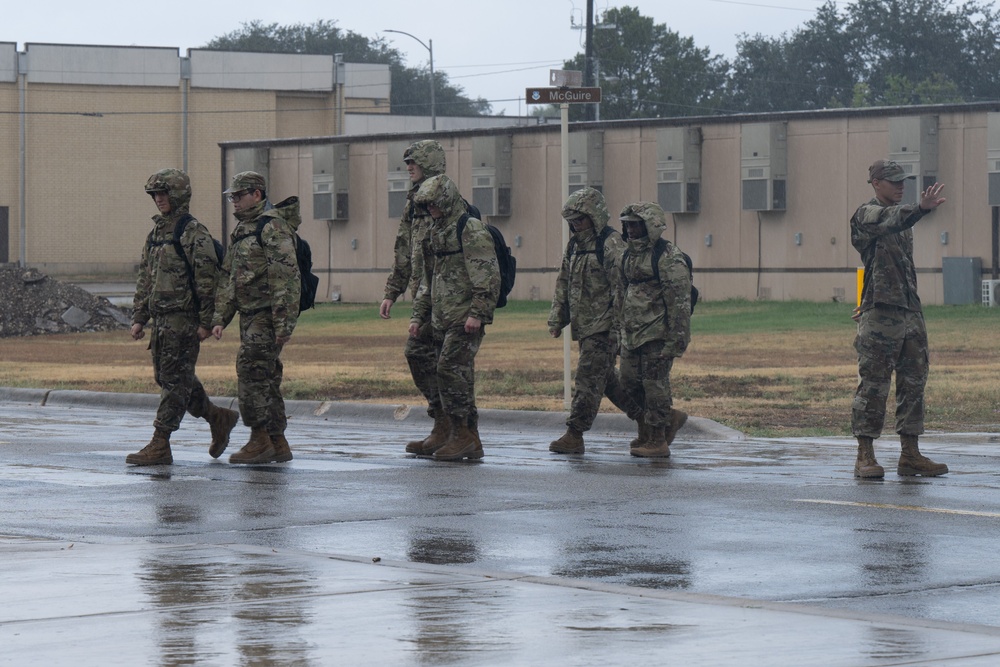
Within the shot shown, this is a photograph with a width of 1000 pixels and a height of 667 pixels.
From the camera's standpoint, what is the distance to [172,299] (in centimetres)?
1270

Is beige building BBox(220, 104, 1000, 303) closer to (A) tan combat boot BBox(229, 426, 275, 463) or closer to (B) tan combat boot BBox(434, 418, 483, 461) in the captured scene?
(B) tan combat boot BBox(434, 418, 483, 461)

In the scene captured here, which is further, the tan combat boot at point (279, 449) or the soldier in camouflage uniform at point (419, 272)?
the soldier in camouflage uniform at point (419, 272)

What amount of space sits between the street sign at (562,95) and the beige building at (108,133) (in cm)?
5222

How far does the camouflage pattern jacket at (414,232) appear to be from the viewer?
13.2 meters

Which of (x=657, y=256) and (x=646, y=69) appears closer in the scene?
(x=657, y=256)

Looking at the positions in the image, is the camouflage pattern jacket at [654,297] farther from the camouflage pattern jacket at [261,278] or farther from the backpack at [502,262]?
the camouflage pattern jacket at [261,278]

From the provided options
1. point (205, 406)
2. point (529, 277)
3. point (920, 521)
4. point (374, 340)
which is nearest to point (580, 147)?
point (529, 277)

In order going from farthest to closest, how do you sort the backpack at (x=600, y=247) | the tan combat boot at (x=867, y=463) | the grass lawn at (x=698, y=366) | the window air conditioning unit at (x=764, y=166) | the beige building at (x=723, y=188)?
1. the window air conditioning unit at (x=764, y=166)
2. the beige building at (x=723, y=188)
3. the grass lawn at (x=698, y=366)
4. the backpack at (x=600, y=247)
5. the tan combat boot at (x=867, y=463)

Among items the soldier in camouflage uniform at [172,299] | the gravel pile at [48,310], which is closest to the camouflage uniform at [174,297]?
the soldier in camouflage uniform at [172,299]

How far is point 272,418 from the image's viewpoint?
42.5 ft

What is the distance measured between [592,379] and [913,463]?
2.70 metres

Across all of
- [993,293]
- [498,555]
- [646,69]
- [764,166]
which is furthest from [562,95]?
[646,69]

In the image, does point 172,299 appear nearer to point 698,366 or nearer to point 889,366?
point 889,366

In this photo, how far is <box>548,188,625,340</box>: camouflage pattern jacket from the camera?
13773 mm
